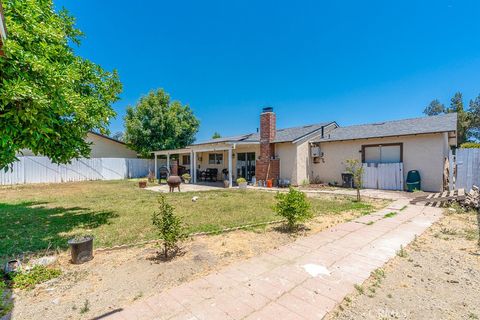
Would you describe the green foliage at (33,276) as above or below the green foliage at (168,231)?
below

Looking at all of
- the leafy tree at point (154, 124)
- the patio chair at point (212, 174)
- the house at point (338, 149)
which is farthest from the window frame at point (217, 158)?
the leafy tree at point (154, 124)

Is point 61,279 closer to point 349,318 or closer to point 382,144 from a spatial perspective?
point 349,318

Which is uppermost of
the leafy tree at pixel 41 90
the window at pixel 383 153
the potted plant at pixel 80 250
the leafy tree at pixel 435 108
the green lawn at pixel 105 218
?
the leafy tree at pixel 435 108

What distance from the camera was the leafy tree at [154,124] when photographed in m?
23.6

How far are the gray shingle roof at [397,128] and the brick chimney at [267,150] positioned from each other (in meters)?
3.00

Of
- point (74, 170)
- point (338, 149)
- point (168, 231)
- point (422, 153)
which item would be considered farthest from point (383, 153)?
point (74, 170)

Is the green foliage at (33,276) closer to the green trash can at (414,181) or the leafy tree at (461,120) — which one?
the green trash can at (414,181)

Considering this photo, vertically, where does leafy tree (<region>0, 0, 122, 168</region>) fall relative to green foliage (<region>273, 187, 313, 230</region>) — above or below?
above

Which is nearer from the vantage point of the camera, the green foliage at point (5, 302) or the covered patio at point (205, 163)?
the green foliage at point (5, 302)

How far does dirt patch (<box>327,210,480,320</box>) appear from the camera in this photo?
2543 mm

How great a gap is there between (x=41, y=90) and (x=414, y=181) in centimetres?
1419

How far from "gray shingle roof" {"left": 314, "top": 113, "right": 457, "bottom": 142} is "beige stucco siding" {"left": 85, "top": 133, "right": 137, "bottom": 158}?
20884 millimetres

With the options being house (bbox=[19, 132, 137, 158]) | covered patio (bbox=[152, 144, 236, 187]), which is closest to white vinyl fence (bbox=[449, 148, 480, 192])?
covered patio (bbox=[152, 144, 236, 187])

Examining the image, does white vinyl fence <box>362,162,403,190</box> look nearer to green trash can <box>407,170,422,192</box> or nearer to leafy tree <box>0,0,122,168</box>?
green trash can <box>407,170,422,192</box>
